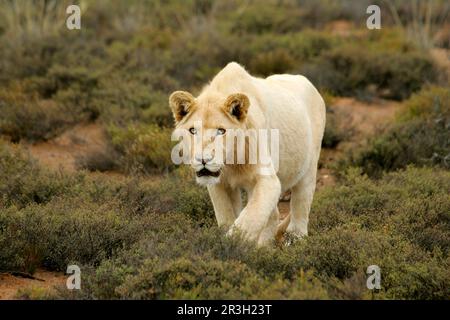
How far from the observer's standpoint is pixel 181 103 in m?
6.66

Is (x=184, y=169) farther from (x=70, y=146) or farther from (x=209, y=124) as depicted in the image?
(x=209, y=124)

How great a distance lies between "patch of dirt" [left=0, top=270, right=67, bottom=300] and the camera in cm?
664

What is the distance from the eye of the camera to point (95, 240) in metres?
7.24

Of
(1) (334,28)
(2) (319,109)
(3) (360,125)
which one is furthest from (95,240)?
A: (1) (334,28)

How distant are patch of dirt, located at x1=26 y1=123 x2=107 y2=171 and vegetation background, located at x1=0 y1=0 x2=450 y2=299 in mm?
46

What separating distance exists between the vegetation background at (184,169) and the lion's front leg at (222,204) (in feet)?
0.93

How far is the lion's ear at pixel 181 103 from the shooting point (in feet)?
21.7

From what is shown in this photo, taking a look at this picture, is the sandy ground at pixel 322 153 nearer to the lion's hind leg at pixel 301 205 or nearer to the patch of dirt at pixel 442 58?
the lion's hind leg at pixel 301 205

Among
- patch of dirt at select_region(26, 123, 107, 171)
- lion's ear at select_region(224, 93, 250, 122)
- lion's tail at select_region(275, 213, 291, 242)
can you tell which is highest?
lion's ear at select_region(224, 93, 250, 122)

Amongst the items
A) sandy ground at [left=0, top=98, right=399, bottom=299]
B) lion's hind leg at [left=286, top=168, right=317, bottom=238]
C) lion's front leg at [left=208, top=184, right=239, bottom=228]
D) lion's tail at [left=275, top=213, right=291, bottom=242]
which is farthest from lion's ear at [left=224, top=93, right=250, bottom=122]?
sandy ground at [left=0, top=98, right=399, bottom=299]

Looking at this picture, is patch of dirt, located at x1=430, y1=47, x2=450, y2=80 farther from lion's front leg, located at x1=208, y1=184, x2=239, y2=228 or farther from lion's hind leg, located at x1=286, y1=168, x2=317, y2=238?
lion's front leg, located at x1=208, y1=184, x2=239, y2=228

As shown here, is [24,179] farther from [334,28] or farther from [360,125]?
[334,28]

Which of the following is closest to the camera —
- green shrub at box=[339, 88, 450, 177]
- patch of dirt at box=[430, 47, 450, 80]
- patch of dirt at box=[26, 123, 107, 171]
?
green shrub at box=[339, 88, 450, 177]

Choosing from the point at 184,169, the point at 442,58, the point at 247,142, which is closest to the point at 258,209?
the point at 247,142
